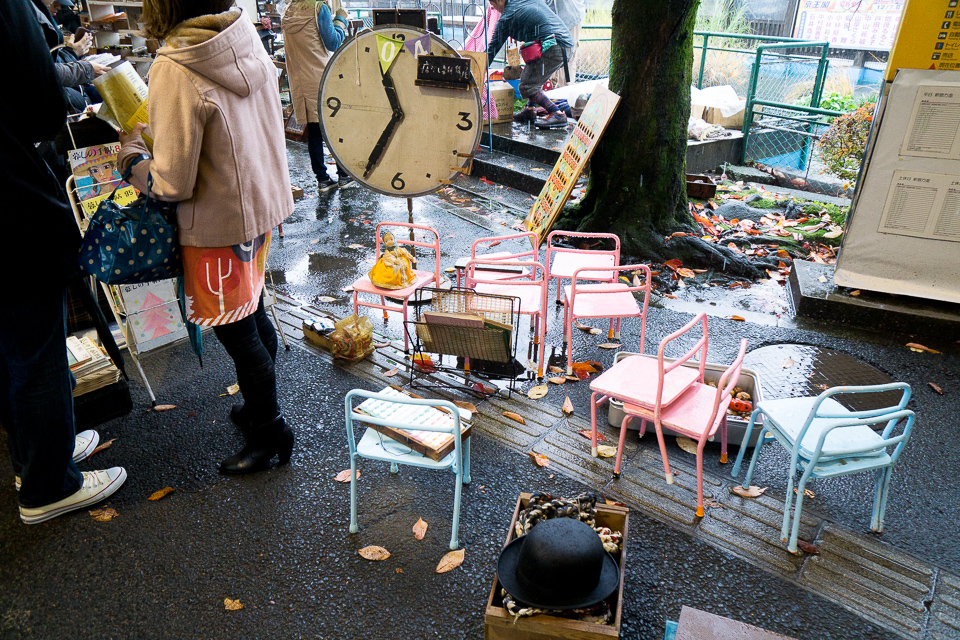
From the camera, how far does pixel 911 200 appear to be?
5.67 metres

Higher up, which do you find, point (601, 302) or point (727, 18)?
point (727, 18)

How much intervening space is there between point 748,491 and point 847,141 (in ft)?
18.6

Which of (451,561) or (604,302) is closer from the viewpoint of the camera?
(451,561)

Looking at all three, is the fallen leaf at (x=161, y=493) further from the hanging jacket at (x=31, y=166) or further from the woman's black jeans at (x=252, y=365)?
the hanging jacket at (x=31, y=166)

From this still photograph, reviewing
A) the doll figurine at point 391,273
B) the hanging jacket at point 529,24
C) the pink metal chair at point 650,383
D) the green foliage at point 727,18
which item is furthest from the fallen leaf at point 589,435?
the green foliage at point 727,18

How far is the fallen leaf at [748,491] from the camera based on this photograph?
12.7 ft

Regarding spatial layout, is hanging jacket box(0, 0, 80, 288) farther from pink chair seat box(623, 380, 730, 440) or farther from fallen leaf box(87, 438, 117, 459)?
pink chair seat box(623, 380, 730, 440)

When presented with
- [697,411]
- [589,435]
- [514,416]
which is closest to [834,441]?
[697,411]

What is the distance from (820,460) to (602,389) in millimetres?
1224

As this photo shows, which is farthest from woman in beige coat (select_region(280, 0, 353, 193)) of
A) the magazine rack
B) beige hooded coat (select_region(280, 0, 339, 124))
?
the magazine rack

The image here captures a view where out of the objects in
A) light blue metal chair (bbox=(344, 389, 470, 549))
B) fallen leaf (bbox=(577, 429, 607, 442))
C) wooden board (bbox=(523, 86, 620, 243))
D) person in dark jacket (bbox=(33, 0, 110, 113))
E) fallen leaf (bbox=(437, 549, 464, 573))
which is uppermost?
person in dark jacket (bbox=(33, 0, 110, 113))

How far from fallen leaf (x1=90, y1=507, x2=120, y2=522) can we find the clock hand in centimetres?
Result: 322

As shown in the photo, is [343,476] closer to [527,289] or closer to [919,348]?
[527,289]

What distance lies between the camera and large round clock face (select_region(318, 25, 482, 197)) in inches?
201
